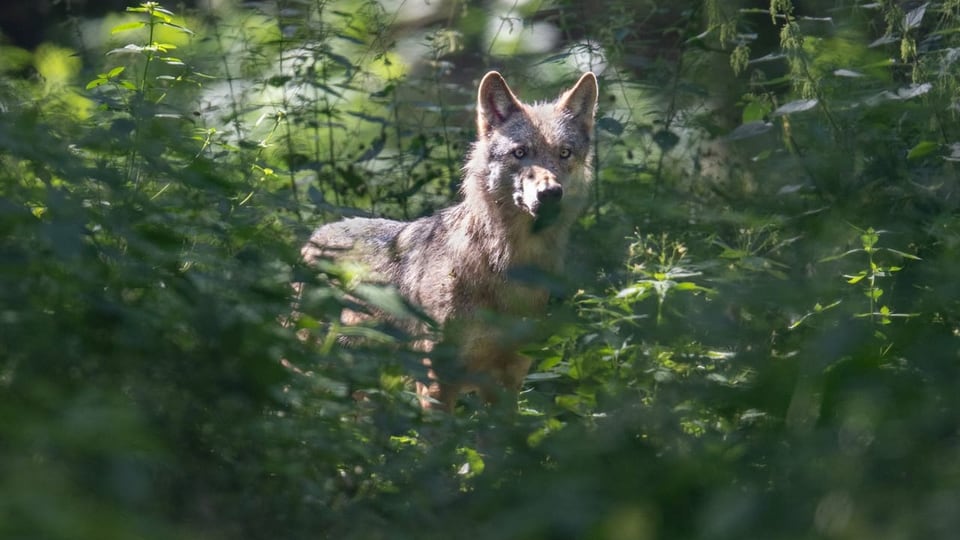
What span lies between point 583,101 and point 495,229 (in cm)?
102

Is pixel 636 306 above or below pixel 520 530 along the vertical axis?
above

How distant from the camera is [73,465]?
8.13 feet

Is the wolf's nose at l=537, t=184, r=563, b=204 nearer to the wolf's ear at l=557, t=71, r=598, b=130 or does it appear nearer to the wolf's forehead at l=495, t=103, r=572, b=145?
the wolf's forehead at l=495, t=103, r=572, b=145

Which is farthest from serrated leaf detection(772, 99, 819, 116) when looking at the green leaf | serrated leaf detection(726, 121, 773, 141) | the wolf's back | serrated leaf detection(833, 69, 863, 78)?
the wolf's back

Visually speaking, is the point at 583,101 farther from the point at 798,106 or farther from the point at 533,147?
the point at 798,106

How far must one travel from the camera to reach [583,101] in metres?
7.39

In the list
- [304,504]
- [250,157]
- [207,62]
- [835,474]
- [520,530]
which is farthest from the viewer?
[207,62]

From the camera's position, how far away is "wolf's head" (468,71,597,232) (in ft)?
22.5

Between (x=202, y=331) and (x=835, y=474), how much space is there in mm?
1509

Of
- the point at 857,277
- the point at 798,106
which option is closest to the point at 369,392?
the point at 857,277

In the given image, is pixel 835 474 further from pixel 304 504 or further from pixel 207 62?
pixel 207 62

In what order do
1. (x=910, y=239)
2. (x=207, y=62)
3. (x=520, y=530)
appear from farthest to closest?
(x=207, y=62), (x=910, y=239), (x=520, y=530)

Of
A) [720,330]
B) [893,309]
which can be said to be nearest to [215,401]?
[720,330]

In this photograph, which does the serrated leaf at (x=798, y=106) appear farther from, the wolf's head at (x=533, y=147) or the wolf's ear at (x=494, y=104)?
the wolf's ear at (x=494, y=104)
